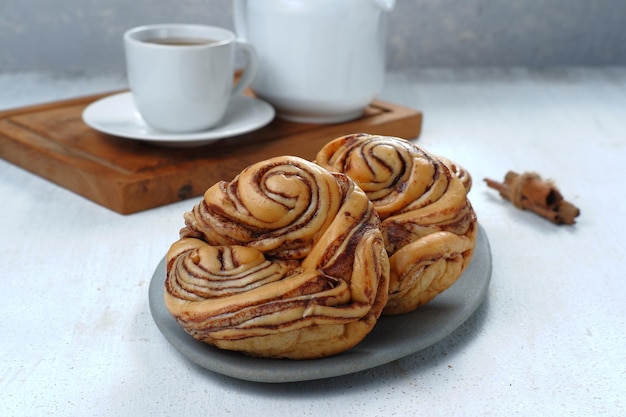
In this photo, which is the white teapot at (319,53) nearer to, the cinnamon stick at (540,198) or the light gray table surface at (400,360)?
the light gray table surface at (400,360)

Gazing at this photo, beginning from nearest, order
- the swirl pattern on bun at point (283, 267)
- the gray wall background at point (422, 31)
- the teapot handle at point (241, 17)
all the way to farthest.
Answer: the swirl pattern on bun at point (283, 267)
the teapot handle at point (241, 17)
the gray wall background at point (422, 31)

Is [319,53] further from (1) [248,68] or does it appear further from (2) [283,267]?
(2) [283,267]

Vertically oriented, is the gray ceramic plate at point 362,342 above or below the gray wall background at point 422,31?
above

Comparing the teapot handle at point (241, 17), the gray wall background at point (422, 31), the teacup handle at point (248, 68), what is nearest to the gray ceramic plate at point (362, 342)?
the teacup handle at point (248, 68)

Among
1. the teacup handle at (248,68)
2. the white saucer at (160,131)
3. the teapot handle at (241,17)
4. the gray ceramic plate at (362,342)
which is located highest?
the teapot handle at (241,17)

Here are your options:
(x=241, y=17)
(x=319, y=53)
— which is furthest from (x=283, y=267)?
(x=241, y=17)

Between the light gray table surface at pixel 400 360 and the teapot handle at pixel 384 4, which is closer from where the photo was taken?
the light gray table surface at pixel 400 360

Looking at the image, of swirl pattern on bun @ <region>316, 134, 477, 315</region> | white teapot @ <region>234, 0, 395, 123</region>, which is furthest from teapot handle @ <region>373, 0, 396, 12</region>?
swirl pattern on bun @ <region>316, 134, 477, 315</region>
